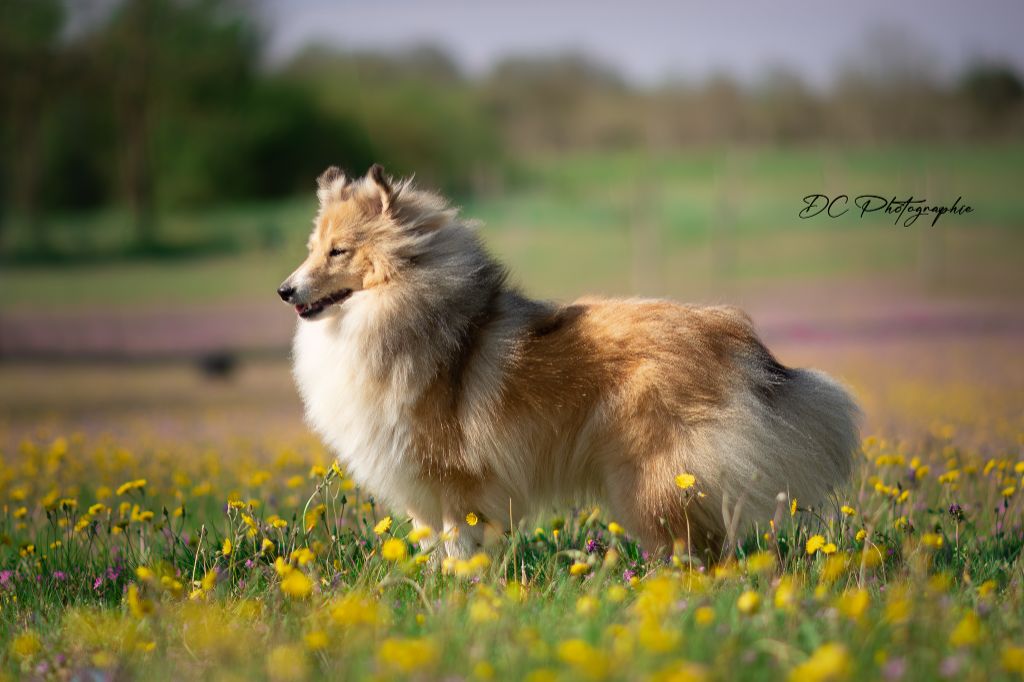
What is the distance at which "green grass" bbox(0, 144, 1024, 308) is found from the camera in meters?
19.6

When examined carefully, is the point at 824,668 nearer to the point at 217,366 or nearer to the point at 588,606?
the point at 588,606

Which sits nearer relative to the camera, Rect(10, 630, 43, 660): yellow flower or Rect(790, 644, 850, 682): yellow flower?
Rect(790, 644, 850, 682): yellow flower

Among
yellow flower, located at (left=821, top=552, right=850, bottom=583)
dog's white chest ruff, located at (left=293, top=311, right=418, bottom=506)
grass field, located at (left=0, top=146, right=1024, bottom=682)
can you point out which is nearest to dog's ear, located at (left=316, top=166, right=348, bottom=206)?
dog's white chest ruff, located at (left=293, top=311, right=418, bottom=506)

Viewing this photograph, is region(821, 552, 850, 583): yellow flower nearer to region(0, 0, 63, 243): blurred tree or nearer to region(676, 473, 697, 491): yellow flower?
region(676, 473, 697, 491): yellow flower

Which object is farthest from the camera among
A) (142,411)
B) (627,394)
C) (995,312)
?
(995,312)

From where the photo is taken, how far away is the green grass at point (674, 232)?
64.3 ft

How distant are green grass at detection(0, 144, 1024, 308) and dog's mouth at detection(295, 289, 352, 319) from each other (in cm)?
1416

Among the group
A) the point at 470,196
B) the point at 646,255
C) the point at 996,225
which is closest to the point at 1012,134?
the point at 996,225

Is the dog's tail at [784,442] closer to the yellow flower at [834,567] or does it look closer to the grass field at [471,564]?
the grass field at [471,564]

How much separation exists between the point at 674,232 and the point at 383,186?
19893 millimetres

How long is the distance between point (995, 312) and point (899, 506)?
41.4ft

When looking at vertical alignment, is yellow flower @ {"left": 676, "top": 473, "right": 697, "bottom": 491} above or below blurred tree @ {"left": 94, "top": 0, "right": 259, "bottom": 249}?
below

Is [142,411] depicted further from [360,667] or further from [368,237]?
[360,667]

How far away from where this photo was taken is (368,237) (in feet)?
14.3
